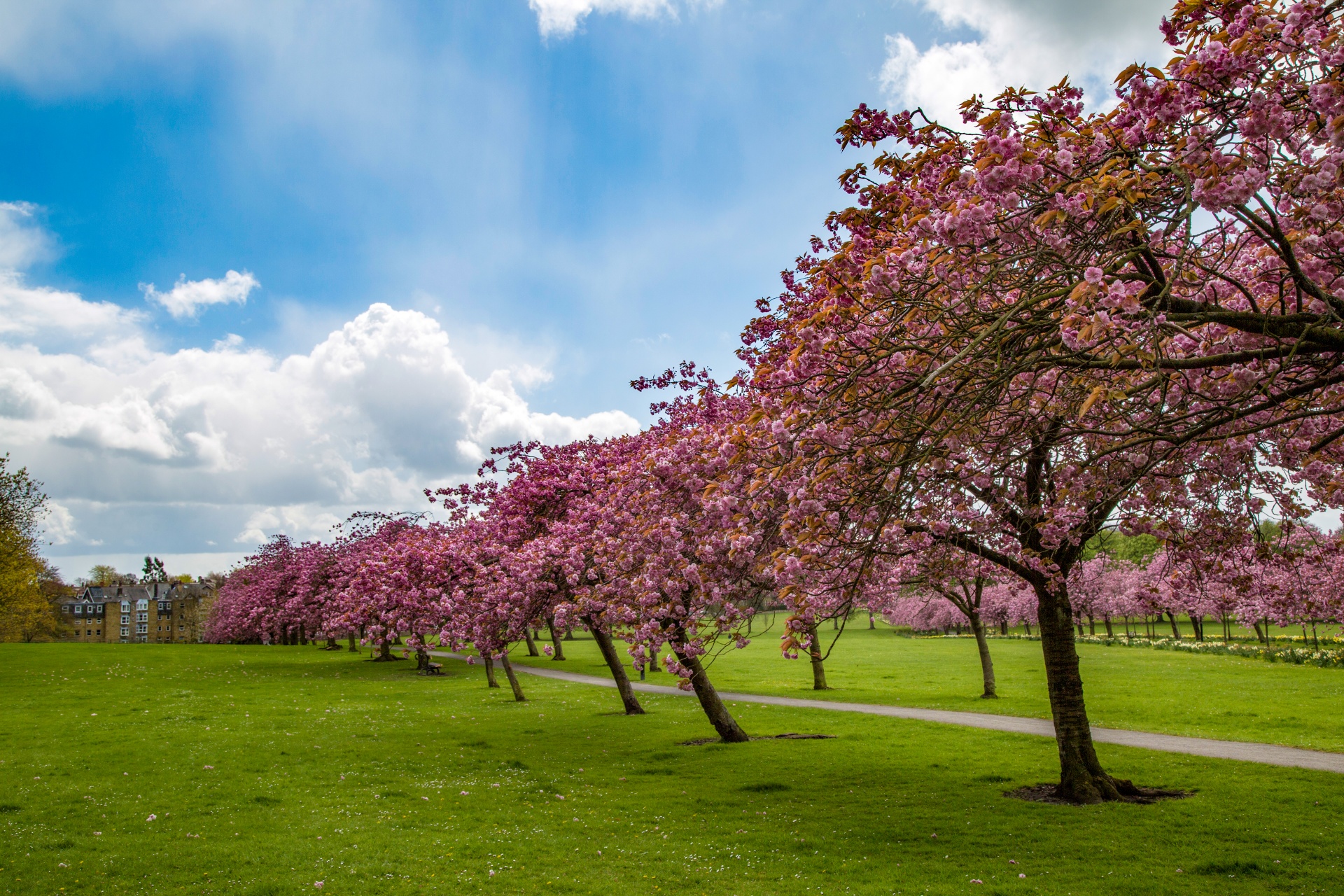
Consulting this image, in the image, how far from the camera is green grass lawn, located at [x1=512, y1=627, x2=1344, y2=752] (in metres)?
20.4

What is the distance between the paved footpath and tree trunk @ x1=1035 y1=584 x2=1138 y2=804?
5.94 meters

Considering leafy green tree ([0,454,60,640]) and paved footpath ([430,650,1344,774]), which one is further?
leafy green tree ([0,454,60,640])

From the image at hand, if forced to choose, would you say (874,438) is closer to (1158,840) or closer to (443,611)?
(1158,840)

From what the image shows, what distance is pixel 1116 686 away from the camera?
30.7m

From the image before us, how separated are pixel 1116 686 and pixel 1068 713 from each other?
23.5m

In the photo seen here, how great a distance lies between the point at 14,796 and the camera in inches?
466

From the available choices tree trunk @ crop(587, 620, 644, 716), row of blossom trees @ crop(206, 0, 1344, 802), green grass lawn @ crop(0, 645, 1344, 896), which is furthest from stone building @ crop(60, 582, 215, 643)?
row of blossom trees @ crop(206, 0, 1344, 802)

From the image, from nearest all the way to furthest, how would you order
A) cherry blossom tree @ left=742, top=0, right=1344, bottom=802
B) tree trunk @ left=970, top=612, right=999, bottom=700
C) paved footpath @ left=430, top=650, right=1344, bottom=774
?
cherry blossom tree @ left=742, top=0, right=1344, bottom=802 → paved footpath @ left=430, top=650, right=1344, bottom=774 → tree trunk @ left=970, top=612, right=999, bottom=700

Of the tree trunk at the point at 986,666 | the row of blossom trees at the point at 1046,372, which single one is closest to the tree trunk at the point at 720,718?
the row of blossom trees at the point at 1046,372

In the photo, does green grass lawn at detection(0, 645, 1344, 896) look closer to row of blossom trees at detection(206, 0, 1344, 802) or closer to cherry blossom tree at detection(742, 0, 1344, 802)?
row of blossom trees at detection(206, 0, 1344, 802)

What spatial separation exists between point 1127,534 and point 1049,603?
67.0 inches

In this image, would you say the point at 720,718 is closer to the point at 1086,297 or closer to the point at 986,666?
the point at 986,666

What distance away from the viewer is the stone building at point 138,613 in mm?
113125

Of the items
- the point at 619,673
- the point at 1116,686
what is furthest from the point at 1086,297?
the point at 1116,686
